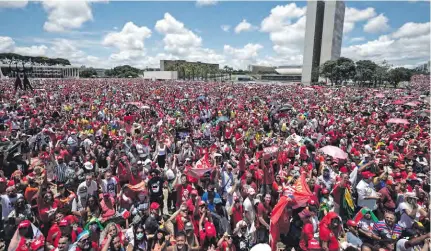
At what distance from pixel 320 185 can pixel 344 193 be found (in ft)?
1.58

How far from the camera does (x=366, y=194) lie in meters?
5.47

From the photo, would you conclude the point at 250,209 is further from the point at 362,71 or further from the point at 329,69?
the point at 329,69

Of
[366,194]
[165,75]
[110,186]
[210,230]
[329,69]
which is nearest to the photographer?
[210,230]

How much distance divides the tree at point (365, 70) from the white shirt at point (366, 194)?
2600 inches

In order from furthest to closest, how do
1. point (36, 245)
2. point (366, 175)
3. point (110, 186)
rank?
point (366, 175)
point (110, 186)
point (36, 245)

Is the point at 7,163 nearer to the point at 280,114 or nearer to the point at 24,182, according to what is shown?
the point at 24,182

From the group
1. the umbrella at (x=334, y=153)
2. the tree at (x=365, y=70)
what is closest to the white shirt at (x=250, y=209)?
the umbrella at (x=334, y=153)

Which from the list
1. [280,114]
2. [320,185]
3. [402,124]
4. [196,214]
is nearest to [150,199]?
[196,214]

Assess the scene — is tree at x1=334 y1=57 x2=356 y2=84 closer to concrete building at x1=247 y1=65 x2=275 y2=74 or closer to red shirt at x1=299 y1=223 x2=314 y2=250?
red shirt at x1=299 y1=223 x2=314 y2=250

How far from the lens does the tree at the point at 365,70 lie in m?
62.8

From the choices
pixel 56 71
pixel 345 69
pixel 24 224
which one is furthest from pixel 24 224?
pixel 56 71

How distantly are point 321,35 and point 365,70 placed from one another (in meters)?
40.1

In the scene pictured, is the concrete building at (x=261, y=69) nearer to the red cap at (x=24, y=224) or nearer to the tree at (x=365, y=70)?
the tree at (x=365, y=70)

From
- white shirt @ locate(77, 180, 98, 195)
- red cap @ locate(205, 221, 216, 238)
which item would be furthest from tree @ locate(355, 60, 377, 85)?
white shirt @ locate(77, 180, 98, 195)
